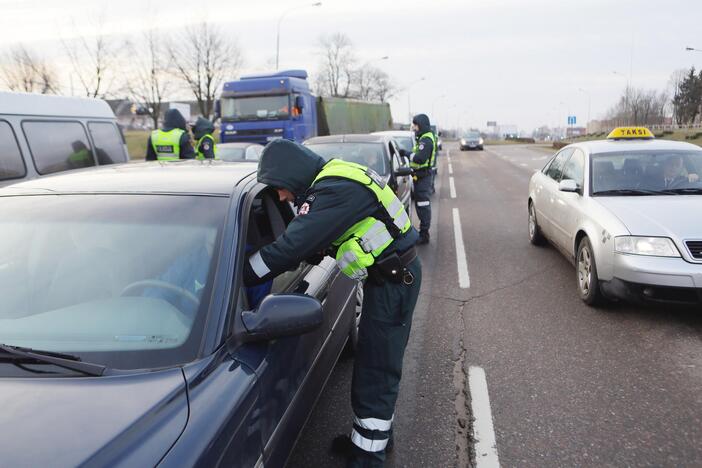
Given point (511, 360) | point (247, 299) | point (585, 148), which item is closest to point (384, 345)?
point (247, 299)

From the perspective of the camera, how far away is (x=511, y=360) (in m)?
3.99

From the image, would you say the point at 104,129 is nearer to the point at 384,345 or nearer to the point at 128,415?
the point at 384,345

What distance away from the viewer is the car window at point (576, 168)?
5.81 meters

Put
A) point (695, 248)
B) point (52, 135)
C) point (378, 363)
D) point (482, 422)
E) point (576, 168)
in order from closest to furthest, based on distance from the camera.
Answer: point (378, 363) < point (482, 422) < point (695, 248) < point (576, 168) < point (52, 135)

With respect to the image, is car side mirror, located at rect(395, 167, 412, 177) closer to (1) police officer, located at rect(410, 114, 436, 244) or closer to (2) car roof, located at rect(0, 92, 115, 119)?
(1) police officer, located at rect(410, 114, 436, 244)

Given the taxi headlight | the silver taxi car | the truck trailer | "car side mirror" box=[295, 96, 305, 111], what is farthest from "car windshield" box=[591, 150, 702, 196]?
"car side mirror" box=[295, 96, 305, 111]

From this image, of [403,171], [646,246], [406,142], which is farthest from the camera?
[406,142]

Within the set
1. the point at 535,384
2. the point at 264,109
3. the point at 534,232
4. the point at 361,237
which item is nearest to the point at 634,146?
the point at 534,232

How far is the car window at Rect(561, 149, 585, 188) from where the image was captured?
19.1ft

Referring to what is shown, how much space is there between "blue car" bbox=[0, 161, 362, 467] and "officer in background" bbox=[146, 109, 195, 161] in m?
5.09

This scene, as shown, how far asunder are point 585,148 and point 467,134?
39715 millimetres

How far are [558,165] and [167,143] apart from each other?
5520 mm

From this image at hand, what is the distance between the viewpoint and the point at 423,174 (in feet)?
26.9

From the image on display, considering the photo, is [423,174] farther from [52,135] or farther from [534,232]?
[52,135]
